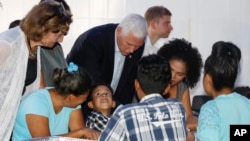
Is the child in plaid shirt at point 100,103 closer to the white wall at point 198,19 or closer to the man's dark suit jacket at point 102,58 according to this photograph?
the man's dark suit jacket at point 102,58

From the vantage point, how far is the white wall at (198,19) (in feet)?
19.7

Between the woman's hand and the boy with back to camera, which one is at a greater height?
the boy with back to camera

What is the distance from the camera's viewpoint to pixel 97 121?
14.1 feet

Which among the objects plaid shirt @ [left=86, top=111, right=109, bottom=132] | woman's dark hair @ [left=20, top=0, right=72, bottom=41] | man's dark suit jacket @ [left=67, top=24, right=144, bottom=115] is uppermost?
woman's dark hair @ [left=20, top=0, right=72, bottom=41]

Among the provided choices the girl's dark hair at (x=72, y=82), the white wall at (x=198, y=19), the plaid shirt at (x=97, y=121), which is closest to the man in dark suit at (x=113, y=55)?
the plaid shirt at (x=97, y=121)

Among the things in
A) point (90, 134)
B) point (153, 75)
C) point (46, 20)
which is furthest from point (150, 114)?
point (46, 20)

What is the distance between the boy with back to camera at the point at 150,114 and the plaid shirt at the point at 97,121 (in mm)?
935

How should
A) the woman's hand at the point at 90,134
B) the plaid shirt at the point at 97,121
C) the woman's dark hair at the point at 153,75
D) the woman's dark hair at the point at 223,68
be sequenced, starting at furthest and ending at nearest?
the plaid shirt at the point at 97,121 < the woman's hand at the point at 90,134 < the woman's dark hair at the point at 223,68 < the woman's dark hair at the point at 153,75

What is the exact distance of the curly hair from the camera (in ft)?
15.0

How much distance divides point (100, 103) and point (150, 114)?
3.97 feet

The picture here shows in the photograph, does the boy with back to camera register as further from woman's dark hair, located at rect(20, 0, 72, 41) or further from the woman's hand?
woman's dark hair, located at rect(20, 0, 72, 41)

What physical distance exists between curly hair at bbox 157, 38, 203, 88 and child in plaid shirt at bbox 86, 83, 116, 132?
53cm

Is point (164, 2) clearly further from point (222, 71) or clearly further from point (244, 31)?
point (222, 71)

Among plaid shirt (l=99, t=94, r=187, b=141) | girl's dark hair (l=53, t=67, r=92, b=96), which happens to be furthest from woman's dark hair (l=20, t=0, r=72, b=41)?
plaid shirt (l=99, t=94, r=187, b=141)
